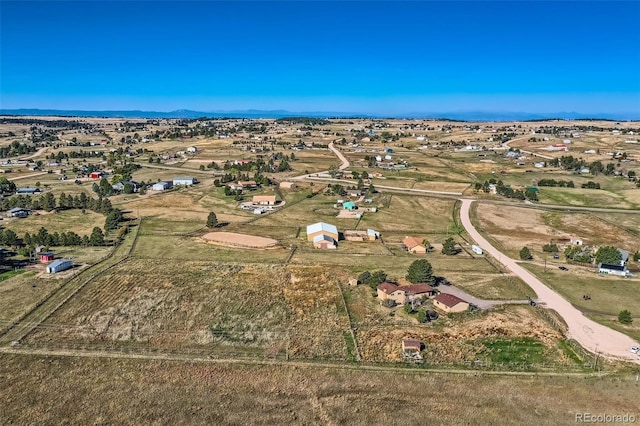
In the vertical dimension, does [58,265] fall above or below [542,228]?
above

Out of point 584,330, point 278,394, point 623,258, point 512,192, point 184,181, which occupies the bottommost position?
point 278,394

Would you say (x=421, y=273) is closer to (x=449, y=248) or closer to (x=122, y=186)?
(x=449, y=248)

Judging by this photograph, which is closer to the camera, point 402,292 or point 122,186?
point 402,292

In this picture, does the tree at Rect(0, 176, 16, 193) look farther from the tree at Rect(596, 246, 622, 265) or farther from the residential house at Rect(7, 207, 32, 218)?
the tree at Rect(596, 246, 622, 265)

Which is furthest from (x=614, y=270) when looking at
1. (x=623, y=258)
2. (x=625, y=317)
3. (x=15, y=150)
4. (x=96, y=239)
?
(x=15, y=150)

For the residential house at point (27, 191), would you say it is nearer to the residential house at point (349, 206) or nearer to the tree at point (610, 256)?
the residential house at point (349, 206)

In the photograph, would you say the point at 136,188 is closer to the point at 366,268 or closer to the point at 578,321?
the point at 366,268
